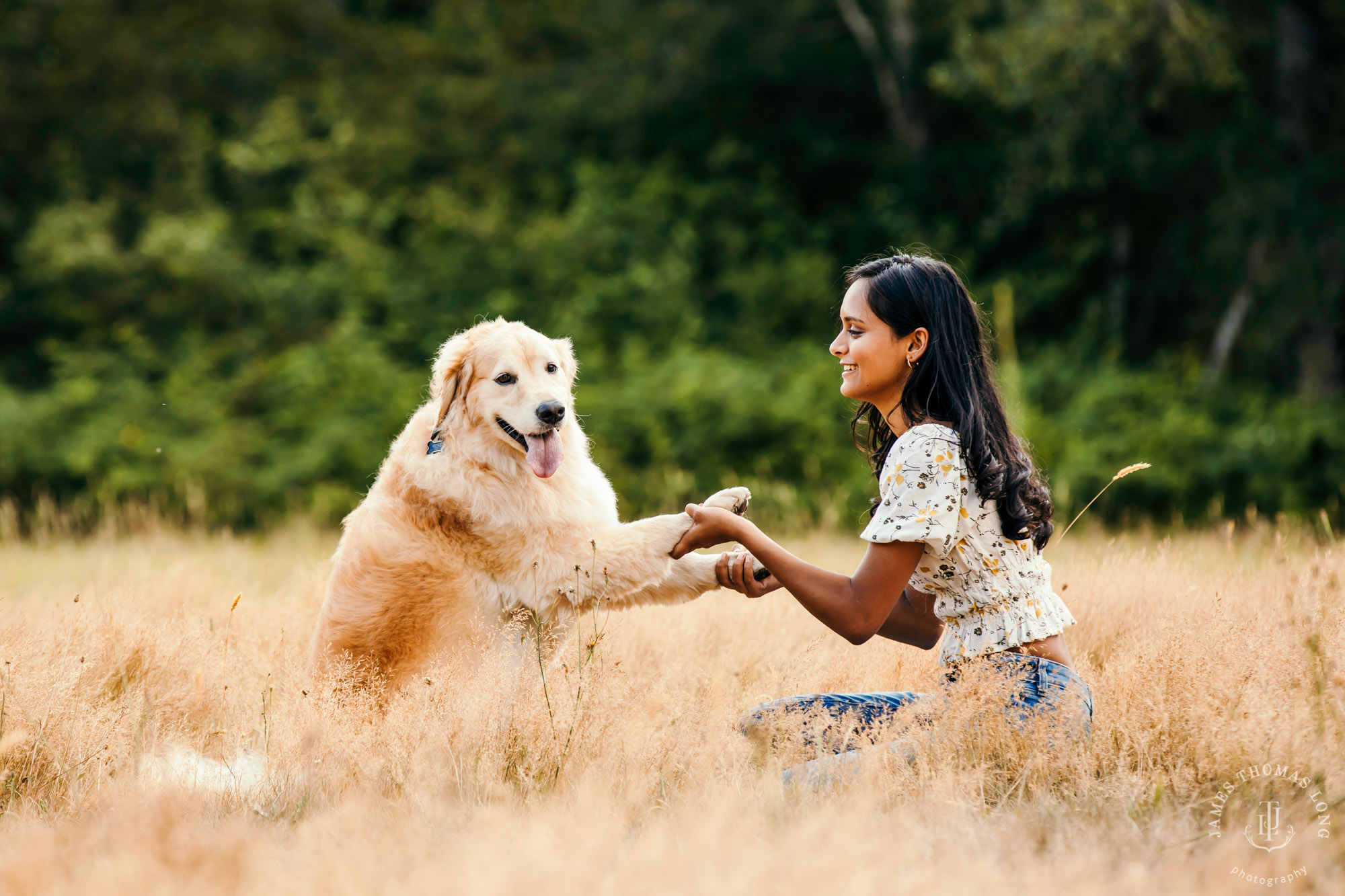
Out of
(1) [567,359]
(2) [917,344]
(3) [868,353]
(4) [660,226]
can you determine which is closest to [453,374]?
(1) [567,359]

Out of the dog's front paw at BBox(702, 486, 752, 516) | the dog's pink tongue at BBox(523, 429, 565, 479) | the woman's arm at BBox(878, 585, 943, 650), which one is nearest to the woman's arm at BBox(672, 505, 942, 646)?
the woman's arm at BBox(878, 585, 943, 650)

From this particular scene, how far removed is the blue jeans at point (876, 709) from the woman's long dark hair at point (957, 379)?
353 millimetres

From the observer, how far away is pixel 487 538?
3391 millimetres

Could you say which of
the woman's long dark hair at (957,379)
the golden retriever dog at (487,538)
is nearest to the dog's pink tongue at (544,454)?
the golden retriever dog at (487,538)

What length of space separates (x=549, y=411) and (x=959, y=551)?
144cm

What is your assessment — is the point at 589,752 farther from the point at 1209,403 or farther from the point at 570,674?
the point at 1209,403

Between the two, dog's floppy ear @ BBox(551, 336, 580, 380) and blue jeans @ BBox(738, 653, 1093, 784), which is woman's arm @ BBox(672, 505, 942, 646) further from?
dog's floppy ear @ BBox(551, 336, 580, 380)

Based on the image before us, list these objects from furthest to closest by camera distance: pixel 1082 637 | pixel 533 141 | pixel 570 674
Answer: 1. pixel 533 141
2. pixel 1082 637
3. pixel 570 674

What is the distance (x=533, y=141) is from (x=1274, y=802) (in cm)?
1275

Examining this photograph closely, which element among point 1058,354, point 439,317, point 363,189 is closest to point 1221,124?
point 1058,354

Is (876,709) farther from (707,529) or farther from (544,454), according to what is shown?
(544,454)

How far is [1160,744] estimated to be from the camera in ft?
9.14

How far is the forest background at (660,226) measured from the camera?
34.3 ft

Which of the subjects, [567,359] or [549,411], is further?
[567,359]
